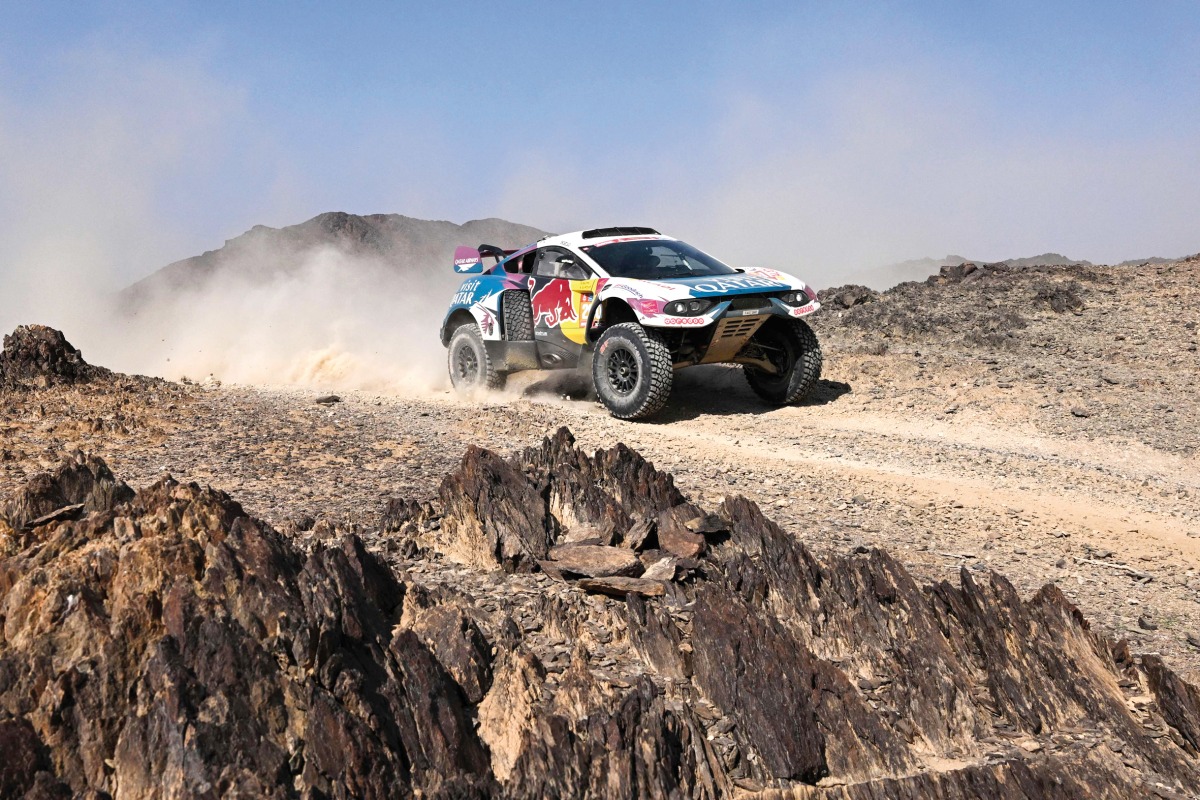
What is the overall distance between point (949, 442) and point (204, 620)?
827 centimetres

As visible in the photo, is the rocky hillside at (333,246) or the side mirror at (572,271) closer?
the side mirror at (572,271)

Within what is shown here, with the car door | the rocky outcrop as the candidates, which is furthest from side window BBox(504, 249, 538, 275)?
the rocky outcrop

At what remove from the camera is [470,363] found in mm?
12453

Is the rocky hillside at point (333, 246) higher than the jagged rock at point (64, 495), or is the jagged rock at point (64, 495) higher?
the rocky hillside at point (333, 246)

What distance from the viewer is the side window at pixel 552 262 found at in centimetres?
1128

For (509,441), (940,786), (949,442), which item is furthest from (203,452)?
(949,442)

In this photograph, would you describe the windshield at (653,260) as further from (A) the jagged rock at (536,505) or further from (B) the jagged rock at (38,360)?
(B) the jagged rock at (38,360)

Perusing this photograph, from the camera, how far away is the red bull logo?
11.2m

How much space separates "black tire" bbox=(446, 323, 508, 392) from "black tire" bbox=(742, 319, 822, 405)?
3.10m

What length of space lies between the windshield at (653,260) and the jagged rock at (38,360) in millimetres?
5603

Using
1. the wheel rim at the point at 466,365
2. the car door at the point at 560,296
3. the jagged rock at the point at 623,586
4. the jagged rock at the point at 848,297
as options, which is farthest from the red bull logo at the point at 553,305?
the jagged rock at the point at 848,297

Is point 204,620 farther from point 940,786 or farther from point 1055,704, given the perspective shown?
point 1055,704

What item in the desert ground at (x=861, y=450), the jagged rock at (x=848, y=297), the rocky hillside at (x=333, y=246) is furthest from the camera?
the rocky hillside at (x=333, y=246)

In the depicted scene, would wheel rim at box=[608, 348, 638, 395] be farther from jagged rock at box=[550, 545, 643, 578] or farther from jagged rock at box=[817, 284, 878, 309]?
jagged rock at box=[817, 284, 878, 309]
